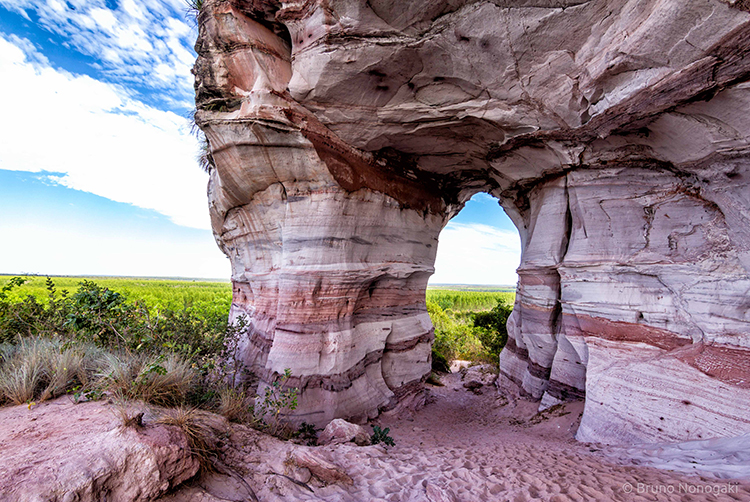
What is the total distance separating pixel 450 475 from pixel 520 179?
548cm

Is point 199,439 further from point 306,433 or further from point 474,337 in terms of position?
point 474,337

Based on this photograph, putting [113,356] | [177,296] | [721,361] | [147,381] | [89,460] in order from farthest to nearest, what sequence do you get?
[177,296], [113,356], [721,361], [147,381], [89,460]

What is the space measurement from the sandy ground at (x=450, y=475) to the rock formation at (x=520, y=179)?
4.23 ft

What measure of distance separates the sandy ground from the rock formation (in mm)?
1288

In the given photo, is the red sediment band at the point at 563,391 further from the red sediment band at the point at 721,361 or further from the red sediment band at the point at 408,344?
the red sediment band at the point at 408,344

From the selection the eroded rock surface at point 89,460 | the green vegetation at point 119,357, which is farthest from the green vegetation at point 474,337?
the eroded rock surface at point 89,460

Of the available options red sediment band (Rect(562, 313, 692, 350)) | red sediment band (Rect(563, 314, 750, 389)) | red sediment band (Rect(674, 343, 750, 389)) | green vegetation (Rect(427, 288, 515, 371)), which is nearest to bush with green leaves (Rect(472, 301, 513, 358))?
green vegetation (Rect(427, 288, 515, 371))

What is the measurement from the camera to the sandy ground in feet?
8.48

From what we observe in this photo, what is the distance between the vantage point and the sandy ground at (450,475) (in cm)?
259

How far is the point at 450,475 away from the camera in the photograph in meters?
3.22

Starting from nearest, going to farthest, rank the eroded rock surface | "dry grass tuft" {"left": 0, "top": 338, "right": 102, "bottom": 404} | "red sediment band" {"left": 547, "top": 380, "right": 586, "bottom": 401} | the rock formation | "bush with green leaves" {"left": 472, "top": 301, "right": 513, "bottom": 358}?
the eroded rock surface
"dry grass tuft" {"left": 0, "top": 338, "right": 102, "bottom": 404}
the rock formation
"red sediment band" {"left": 547, "top": 380, "right": 586, "bottom": 401}
"bush with green leaves" {"left": 472, "top": 301, "right": 513, "bottom": 358}

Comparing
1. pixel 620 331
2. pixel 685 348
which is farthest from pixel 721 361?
pixel 620 331

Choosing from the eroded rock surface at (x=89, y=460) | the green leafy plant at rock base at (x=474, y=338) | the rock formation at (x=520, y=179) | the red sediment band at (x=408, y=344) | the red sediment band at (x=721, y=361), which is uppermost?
the rock formation at (x=520, y=179)

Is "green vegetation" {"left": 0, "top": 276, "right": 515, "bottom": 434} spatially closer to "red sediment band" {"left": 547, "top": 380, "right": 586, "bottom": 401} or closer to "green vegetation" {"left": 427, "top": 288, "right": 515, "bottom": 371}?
"red sediment band" {"left": 547, "top": 380, "right": 586, "bottom": 401}
